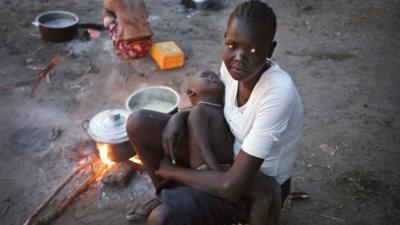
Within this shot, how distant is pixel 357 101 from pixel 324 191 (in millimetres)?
1425

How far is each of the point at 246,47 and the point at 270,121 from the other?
37 cm

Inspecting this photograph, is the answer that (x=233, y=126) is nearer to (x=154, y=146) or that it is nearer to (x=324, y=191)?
(x=154, y=146)

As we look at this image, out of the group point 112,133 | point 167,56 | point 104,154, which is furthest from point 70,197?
point 167,56

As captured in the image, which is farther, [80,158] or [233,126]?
[80,158]

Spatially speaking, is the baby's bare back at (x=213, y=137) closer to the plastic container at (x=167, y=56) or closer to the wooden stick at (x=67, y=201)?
the wooden stick at (x=67, y=201)

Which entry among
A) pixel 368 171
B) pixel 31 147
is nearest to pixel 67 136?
pixel 31 147

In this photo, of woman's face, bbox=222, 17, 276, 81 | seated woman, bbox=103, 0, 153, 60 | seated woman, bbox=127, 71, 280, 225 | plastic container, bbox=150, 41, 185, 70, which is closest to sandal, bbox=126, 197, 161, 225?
seated woman, bbox=127, 71, 280, 225

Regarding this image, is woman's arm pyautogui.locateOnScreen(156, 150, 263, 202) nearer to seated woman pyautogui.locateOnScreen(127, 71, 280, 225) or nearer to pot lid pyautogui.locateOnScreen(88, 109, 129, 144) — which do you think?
seated woman pyautogui.locateOnScreen(127, 71, 280, 225)

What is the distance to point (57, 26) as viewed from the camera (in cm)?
502

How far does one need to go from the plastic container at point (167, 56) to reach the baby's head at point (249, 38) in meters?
2.55

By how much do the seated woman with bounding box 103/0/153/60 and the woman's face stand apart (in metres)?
2.67

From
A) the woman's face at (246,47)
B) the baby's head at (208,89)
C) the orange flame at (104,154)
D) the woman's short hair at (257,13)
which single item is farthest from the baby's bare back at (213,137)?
the orange flame at (104,154)

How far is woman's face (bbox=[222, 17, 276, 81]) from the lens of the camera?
1.94m

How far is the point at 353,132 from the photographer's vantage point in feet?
12.1
